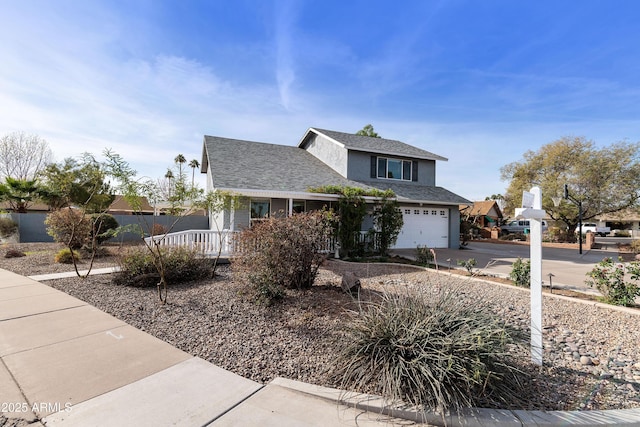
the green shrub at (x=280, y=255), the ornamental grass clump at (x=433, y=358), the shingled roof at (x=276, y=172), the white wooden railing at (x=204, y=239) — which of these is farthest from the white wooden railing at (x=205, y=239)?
the ornamental grass clump at (x=433, y=358)

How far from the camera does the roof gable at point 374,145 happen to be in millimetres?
16883

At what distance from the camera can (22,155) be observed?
90.9 feet

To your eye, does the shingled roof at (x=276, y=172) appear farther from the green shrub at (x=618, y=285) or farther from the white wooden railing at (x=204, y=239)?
the green shrub at (x=618, y=285)

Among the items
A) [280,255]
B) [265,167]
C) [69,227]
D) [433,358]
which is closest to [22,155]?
[69,227]

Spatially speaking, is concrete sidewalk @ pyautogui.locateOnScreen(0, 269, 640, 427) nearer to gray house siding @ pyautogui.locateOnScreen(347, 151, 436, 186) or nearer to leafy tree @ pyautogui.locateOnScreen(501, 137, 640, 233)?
gray house siding @ pyautogui.locateOnScreen(347, 151, 436, 186)

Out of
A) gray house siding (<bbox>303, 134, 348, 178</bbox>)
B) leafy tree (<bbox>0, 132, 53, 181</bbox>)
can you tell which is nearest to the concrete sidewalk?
gray house siding (<bbox>303, 134, 348, 178</bbox>)

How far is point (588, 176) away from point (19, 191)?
122 feet

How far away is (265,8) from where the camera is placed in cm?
→ 867

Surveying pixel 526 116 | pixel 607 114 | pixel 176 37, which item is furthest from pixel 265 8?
pixel 607 114

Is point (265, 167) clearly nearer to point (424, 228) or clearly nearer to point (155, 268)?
point (155, 268)

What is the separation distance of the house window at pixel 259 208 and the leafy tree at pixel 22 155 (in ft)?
85.2

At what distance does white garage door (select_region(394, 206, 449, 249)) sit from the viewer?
16.1 metres

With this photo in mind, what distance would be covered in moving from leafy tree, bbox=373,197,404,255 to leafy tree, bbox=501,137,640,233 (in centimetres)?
1656

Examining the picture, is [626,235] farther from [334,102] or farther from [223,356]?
[223,356]
